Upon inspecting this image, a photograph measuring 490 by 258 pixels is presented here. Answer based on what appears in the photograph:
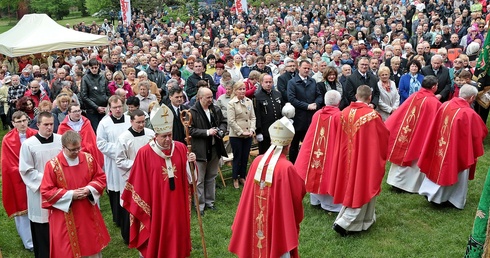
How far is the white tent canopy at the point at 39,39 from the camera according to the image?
15.0m

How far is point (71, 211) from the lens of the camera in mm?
5594

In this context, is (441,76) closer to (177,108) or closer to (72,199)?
(177,108)

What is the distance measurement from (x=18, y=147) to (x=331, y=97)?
14.2ft

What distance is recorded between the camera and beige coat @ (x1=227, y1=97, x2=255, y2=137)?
8.32m

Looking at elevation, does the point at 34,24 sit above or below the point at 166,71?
above

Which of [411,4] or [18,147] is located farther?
[411,4]

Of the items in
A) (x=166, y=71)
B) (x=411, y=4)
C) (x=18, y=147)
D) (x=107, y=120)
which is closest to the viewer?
(x=18, y=147)

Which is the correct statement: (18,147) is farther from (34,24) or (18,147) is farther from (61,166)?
(34,24)

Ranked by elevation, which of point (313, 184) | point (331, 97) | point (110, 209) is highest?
point (331, 97)

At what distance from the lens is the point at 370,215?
23.0ft

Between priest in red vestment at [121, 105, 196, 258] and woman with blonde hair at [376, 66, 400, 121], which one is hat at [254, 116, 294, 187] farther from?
woman with blonde hair at [376, 66, 400, 121]

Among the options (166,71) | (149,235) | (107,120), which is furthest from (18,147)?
(166,71)

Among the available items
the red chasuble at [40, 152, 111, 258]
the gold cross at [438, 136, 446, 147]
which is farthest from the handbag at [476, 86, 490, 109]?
the red chasuble at [40, 152, 111, 258]

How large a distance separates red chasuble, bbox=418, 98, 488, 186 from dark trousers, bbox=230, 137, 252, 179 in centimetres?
307
